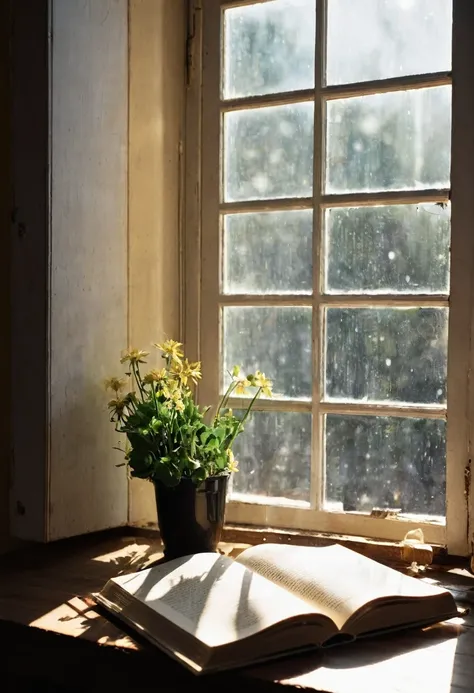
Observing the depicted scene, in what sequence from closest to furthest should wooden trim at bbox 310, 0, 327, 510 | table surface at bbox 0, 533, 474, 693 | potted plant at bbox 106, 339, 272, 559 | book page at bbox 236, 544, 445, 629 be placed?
table surface at bbox 0, 533, 474, 693 → book page at bbox 236, 544, 445, 629 → potted plant at bbox 106, 339, 272, 559 → wooden trim at bbox 310, 0, 327, 510

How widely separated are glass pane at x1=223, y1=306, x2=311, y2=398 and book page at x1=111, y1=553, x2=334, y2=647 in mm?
475

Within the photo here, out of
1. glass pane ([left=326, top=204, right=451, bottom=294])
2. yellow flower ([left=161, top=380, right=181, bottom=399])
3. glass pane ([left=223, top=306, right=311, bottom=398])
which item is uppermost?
glass pane ([left=326, top=204, right=451, bottom=294])

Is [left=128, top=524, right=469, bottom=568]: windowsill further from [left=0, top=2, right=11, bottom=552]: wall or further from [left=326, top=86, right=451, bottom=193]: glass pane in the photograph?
[left=326, top=86, right=451, bottom=193]: glass pane

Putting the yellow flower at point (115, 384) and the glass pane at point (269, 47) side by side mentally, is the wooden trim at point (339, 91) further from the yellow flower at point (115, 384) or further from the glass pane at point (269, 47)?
the yellow flower at point (115, 384)

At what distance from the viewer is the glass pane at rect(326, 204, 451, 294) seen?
1.46m

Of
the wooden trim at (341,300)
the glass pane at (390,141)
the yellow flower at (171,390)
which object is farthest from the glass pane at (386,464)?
the glass pane at (390,141)

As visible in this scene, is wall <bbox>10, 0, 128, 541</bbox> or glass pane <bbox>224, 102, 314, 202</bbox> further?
glass pane <bbox>224, 102, 314, 202</bbox>

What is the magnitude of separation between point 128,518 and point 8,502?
256mm

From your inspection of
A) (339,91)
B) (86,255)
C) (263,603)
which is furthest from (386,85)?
(263,603)

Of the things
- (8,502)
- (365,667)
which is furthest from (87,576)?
(365,667)

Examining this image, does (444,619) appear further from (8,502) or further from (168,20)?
(168,20)

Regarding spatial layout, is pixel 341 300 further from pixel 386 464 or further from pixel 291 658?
pixel 291 658

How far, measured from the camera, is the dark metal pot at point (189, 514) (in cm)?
133

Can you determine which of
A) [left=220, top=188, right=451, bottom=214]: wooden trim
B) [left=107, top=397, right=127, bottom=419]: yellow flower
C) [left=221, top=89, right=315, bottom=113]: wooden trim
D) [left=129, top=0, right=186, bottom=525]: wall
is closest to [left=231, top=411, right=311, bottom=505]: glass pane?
[left=129, top=0, right=186, bottom=525]: wall
